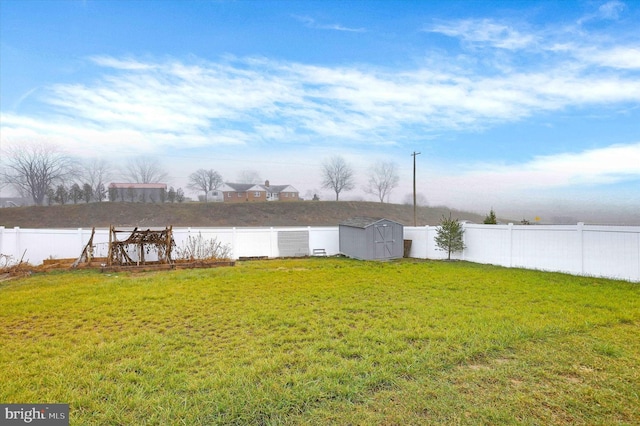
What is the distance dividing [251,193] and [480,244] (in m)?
44.5

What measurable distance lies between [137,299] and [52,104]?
10372mm

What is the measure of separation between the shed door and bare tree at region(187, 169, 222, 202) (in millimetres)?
47303

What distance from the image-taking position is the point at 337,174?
51031mm

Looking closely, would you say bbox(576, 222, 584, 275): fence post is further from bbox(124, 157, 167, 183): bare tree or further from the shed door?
bbox(124, 157, 167, 183): bare tree

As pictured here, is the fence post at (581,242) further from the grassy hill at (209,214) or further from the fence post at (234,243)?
the grassy hill at (209,214)

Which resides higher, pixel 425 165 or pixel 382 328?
pixel 425 165

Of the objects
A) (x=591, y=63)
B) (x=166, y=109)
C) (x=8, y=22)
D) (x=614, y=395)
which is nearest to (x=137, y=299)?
(x=614, y=395)

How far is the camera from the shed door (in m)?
12.9

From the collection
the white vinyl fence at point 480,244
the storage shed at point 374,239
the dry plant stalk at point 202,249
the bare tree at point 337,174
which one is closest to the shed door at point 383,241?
the storage shed at point 374,239

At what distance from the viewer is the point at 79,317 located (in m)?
4.97

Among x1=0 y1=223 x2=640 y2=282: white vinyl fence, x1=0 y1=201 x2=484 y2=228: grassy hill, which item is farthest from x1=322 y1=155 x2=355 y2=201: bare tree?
x1=0 y1=223 x2=640 y2=282: white vinyl fence

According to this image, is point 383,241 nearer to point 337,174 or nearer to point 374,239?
point 374,239

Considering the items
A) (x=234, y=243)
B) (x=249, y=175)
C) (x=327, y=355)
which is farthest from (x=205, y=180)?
(x=327, y=355)

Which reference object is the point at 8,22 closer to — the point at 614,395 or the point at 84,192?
the point at 614,395
